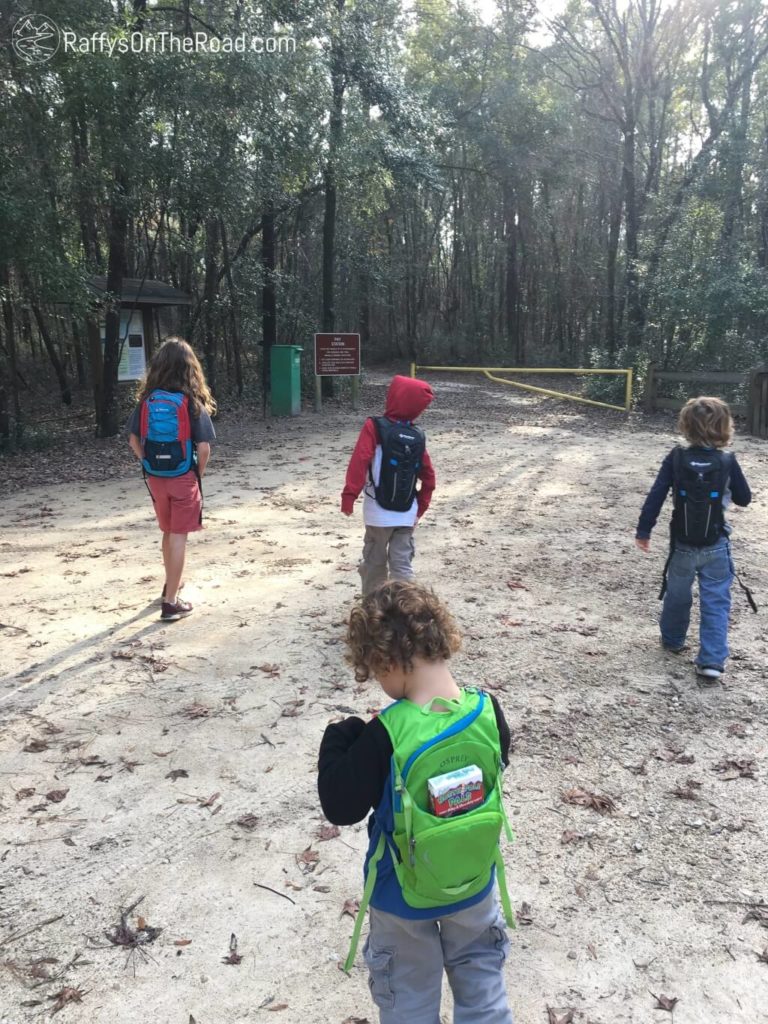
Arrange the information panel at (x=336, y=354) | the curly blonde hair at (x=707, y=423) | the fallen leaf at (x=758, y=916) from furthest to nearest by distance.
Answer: the information panel at (x=336, y=354), the curly blonde hair at (x=707, y=423), the fallen leaf at (x=758, y=916)

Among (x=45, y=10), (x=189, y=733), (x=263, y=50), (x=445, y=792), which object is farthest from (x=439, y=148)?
(x=445, y=792)

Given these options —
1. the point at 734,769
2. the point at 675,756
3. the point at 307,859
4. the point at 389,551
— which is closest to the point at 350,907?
the point at 307,859

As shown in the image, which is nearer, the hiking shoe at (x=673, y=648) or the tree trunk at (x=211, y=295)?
the hiking shoe at (x=673, y=648)

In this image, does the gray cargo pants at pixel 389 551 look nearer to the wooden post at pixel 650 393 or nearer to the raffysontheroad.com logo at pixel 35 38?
the raffysontheroad.com logo at pixel 35 38

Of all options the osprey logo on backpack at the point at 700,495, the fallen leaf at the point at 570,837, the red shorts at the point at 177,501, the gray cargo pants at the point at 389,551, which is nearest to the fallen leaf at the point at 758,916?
the fallen leaf at the point at 570,837

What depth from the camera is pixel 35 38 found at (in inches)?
364

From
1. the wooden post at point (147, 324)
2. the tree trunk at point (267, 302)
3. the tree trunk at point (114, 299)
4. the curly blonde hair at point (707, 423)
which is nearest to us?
the curly blonde hair at point (707, 423)

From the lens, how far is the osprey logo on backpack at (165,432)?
447 cm

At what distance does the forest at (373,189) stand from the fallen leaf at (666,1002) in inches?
382

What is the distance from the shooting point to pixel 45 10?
914cm

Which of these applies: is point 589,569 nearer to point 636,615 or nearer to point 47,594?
point 636,615

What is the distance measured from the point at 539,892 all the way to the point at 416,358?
29374mm

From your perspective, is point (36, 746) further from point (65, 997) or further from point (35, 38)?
point (35, 38)

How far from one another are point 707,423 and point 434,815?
3070 millimetres
